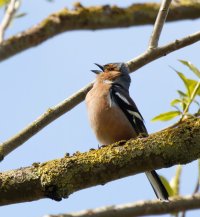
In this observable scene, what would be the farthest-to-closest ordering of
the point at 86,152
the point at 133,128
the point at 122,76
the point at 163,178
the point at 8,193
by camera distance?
the point at 122,76, the point at 133,128, the point at 163,178, the point at 86,152, the point at 8,193

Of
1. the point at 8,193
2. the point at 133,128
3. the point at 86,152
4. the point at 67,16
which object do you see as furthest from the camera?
the point at 67,16

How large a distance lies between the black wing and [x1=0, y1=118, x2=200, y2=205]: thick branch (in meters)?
2.79

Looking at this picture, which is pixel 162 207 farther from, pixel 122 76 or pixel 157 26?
pixel 122 76

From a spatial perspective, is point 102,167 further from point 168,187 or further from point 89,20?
point 89,20

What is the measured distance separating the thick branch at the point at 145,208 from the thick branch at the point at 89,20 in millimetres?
2578

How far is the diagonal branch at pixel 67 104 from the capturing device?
5.26m

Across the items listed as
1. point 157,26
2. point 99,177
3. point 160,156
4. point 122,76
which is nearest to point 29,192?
point 99,177

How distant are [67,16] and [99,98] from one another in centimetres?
126

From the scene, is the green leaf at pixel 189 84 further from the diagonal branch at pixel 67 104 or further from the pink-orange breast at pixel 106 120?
the pink-orange breast at pixel 106 120

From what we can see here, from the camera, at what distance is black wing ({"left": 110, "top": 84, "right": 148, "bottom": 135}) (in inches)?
283

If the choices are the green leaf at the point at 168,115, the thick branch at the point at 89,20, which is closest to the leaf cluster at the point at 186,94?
the green leaf at the point at 168,115

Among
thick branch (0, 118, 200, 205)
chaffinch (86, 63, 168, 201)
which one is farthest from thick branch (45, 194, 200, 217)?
chaffinch (86, 63, 168, 201)

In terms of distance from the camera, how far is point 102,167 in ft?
14.1

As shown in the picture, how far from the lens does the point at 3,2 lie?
730 centimetres
